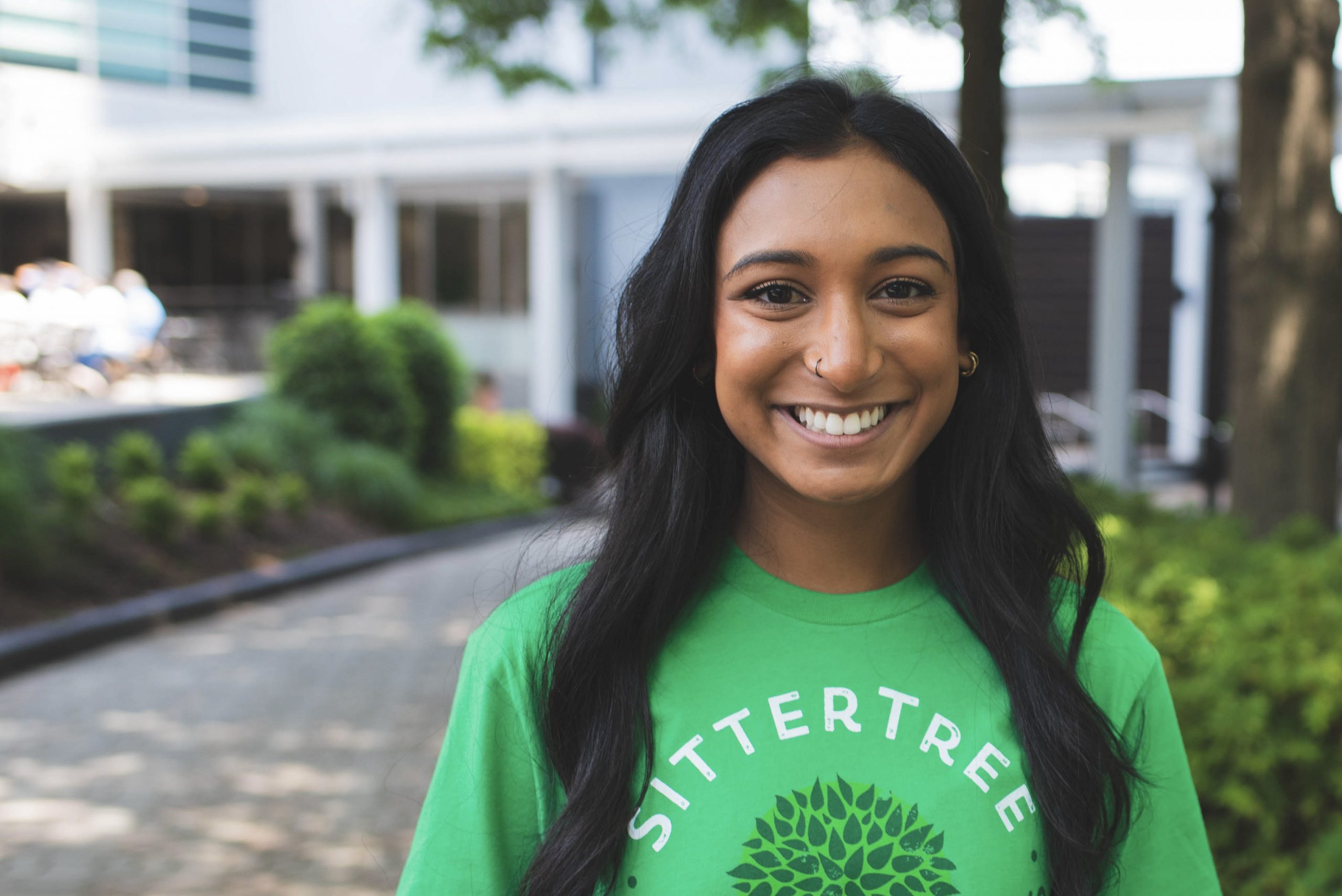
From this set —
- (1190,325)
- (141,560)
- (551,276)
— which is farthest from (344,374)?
(1190,325)

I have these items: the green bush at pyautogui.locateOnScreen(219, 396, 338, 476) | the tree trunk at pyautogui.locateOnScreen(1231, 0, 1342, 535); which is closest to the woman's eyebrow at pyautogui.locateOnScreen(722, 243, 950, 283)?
the tree trunk at pyautogui.locateOnScreen(1231, 0, 1342, 535)

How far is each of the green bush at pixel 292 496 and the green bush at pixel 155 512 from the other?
4.46ft

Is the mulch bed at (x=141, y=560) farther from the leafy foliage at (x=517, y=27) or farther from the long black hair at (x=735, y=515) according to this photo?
the long black hair at (x=735, y=515)

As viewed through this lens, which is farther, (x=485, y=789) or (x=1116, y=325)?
(x=1116, y=325)

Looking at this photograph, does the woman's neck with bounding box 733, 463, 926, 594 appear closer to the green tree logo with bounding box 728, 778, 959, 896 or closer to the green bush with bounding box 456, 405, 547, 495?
the green tree logo with bounding box 728, 778, 959, 896

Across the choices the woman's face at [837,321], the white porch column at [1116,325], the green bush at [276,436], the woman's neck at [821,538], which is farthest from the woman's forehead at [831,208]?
the white porch column at [1116,325]

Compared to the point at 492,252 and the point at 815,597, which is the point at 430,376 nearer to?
the point at 492,252

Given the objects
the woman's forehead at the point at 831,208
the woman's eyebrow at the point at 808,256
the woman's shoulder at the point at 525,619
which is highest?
the woman's forehead at the point at 831,208

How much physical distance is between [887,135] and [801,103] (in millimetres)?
113

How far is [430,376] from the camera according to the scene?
1457 centimetres

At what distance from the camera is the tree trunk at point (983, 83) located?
14.7 ft

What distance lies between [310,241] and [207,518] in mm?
16765

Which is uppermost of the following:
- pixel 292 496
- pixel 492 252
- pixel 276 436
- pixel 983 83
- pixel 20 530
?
pixel 983 83

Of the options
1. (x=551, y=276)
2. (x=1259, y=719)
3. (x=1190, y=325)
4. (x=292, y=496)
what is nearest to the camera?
(x=1259, y=719)
